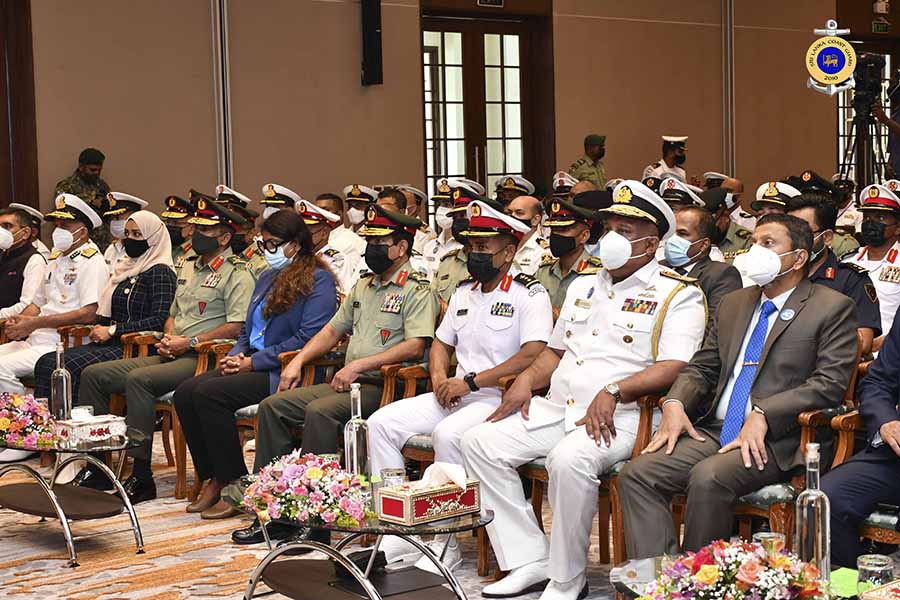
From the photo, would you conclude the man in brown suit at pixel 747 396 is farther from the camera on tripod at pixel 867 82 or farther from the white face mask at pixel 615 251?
the camera on tripod at pixel 867 82

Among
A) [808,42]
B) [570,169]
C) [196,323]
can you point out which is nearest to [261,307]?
[196,323]

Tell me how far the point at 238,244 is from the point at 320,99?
4326mm

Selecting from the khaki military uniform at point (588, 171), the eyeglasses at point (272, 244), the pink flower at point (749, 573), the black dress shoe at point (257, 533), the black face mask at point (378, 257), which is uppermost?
the khaki military uniform at point (588, 171)

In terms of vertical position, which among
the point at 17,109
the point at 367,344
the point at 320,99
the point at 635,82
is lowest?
the point at 367,344

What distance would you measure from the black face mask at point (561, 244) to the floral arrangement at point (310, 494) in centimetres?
202

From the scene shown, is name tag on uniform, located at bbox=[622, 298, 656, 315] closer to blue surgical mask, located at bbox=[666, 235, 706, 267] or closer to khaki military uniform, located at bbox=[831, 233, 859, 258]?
blue surgical mask, located at bbox=[666, 235, 706, 267]

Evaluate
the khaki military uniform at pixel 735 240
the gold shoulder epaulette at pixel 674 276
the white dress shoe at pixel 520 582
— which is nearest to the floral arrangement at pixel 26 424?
the white dress shoe at pixel 520 582

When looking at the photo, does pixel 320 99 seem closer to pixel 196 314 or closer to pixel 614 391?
pixel 196 314

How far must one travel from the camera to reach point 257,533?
4.87 m

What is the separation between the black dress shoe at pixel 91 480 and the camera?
5793 millimetres

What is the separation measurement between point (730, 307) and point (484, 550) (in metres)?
1.19

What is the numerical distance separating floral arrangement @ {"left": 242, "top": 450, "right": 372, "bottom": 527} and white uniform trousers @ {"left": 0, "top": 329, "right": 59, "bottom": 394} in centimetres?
348

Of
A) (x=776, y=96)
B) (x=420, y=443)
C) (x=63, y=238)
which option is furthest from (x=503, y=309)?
(x=776, y=96)

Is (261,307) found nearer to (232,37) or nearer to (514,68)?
(232,37)
